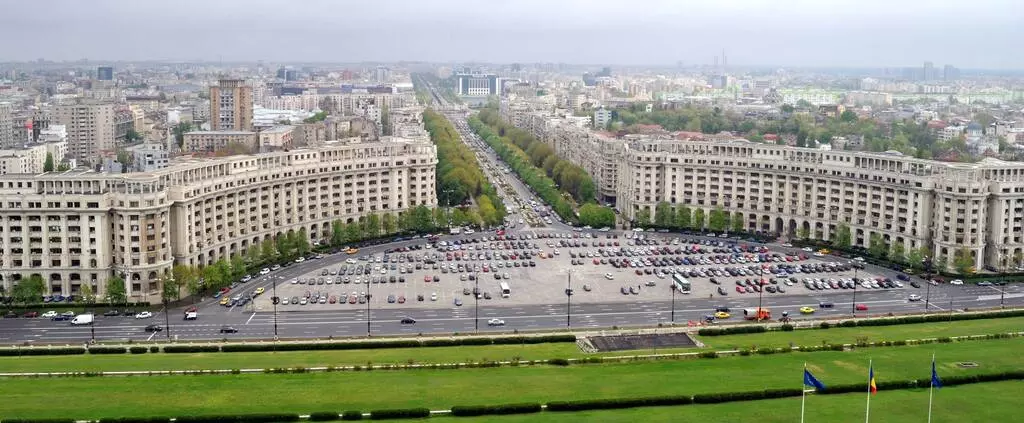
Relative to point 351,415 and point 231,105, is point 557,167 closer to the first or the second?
point 231,105

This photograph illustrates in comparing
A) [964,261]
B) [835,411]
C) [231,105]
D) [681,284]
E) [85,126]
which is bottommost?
[835,411]

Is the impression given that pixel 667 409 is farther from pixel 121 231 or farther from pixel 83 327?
pixel 121 231

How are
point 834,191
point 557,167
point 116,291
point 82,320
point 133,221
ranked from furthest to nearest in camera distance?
point 557,167, point 834,191, point 133,221, point 116,291, point 82,320

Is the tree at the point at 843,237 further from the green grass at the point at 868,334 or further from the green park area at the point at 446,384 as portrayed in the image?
the green park area at the point at 446,384

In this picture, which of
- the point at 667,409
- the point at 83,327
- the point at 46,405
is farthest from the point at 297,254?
the point at 667,409

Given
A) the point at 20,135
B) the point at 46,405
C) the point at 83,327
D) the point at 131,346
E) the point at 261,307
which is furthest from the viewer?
the point at 20,135

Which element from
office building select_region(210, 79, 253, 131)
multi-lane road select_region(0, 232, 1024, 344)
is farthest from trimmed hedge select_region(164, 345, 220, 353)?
office building select_region(210, 79, 253, 131)

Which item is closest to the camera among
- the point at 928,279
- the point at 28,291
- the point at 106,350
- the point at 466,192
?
the point at 106,350

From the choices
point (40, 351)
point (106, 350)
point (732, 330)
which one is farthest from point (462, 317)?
point (40, 351)
